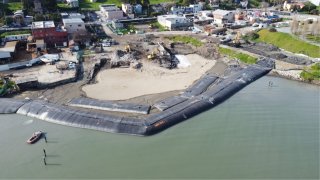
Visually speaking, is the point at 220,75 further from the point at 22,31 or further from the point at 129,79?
the point at 22,31

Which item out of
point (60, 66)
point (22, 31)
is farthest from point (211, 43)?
point (22, 31)

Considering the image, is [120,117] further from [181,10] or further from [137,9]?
[181,10]

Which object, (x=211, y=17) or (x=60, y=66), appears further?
(x=211, y=17)

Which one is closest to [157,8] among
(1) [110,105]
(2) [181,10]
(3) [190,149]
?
(2) [181,10]

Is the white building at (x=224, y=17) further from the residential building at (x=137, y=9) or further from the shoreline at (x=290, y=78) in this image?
the shoreline at (x=290, y=78)

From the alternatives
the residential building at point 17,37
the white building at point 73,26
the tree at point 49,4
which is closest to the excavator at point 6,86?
the residential building at point 17,37

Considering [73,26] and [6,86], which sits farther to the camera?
[73,26]
